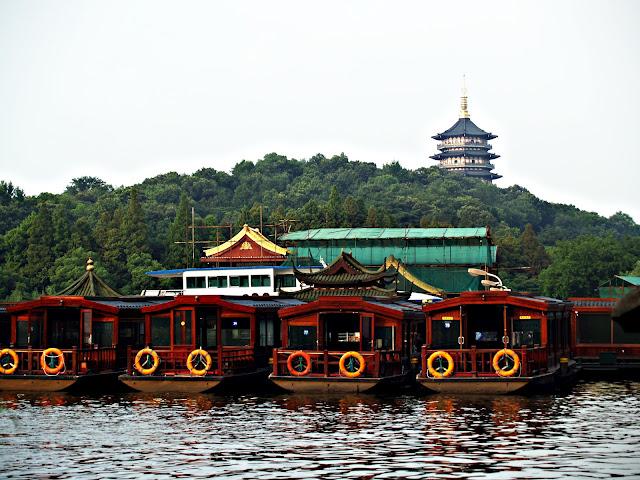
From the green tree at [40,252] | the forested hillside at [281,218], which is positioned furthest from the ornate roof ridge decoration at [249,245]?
the green tree at [40,252]

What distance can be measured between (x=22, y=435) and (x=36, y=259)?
2563 inches

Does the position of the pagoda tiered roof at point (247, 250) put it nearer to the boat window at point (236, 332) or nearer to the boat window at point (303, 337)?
the boat window at point (236, 332)

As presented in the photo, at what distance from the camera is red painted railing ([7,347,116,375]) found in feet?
120

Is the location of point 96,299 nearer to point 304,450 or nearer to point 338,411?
point 338,411

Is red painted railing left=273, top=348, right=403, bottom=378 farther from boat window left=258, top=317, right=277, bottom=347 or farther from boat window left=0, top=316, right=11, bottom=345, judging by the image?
boat window left=0, top=316, right=11, bottom=345

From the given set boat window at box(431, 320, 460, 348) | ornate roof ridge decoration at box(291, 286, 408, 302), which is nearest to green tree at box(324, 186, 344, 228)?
ornate roof ridge decoration at box(291, 286, 408, 302)

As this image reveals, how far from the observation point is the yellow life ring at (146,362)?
35688 mm

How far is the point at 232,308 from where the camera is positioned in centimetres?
3694

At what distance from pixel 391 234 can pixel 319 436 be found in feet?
165

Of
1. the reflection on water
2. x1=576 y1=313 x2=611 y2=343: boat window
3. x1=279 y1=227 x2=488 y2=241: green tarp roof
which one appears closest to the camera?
the reflection on water

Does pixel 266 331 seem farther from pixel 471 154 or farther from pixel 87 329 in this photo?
pixel 471 154

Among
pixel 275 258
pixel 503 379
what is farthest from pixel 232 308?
pixel 275 258

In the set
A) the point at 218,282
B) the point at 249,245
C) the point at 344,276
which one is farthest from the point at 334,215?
the point at 344,276

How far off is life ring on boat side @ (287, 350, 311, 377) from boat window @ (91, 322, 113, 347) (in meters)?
6.96
